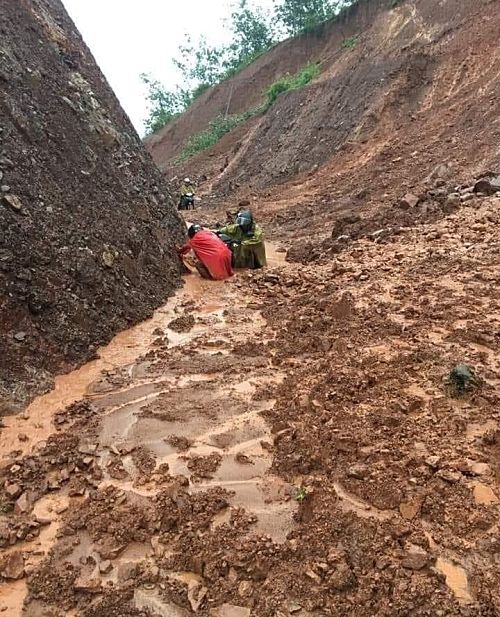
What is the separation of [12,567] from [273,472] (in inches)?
56.1

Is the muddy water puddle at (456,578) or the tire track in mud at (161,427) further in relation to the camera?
the tire track in mud at (161,427)

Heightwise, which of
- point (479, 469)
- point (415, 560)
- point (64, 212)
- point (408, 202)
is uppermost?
point (64, 212)

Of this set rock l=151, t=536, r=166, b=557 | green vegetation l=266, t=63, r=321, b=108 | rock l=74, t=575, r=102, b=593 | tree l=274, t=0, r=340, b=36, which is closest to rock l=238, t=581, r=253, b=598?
rock l=151, t=536, r=166, b=557

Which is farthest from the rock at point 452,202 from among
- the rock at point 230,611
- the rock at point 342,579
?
the rock at point 230,611

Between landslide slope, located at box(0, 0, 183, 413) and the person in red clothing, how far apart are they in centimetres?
34

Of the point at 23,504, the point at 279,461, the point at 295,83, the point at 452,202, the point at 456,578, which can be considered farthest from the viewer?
the point at 295,83

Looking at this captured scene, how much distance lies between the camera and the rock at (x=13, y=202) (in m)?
4.88

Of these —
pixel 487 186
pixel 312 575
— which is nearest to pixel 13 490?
pixel 312 575

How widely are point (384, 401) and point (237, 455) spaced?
103cm

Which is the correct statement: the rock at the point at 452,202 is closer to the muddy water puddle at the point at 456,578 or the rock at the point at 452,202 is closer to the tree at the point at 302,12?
the muddy water puddle at the point at 456,578

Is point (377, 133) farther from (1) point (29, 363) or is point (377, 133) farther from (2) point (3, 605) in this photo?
(2) point (3, 605)

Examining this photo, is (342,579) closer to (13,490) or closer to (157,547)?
(157,547)

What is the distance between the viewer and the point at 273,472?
318cm

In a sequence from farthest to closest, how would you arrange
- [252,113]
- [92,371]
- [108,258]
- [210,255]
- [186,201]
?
[252,113], [186,201], [210,255], [108,258], [92,371]
